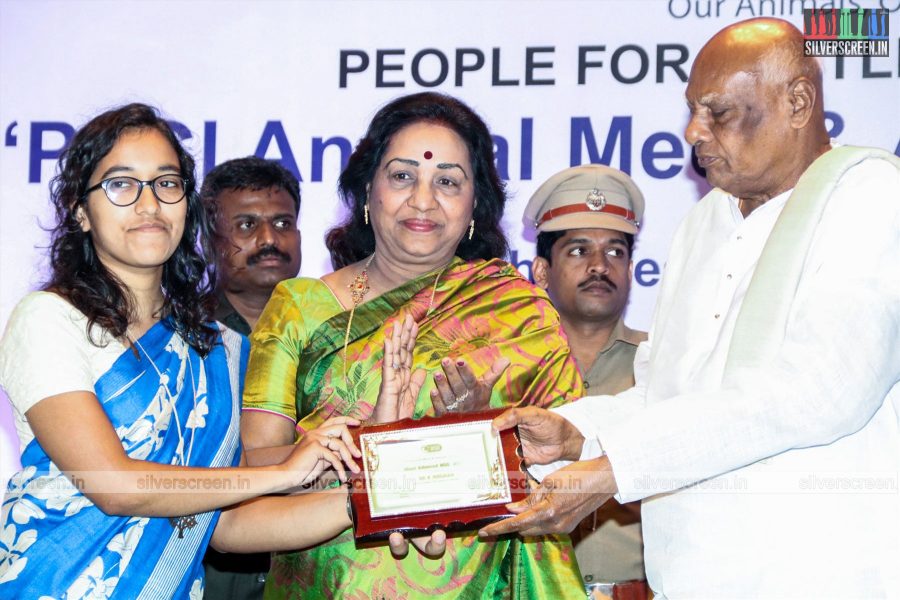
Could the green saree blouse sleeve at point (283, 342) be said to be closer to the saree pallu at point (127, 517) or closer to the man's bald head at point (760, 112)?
the saree pallu at point (127, 517)

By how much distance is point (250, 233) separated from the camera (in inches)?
190

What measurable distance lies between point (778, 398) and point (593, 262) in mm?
2248

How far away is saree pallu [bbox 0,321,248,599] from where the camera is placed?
8.84 feet

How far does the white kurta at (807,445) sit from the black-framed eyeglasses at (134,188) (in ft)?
4.40

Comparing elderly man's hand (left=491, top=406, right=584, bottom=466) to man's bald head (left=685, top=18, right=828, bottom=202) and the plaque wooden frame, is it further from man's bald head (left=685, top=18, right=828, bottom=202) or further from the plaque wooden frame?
man's bald head (left=685, top=18, right=828, bottom=202)

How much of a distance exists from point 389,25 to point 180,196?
2.32 m

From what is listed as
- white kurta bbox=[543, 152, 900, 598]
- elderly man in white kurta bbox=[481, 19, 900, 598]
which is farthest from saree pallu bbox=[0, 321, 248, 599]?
white kurta bbox=[543, 152, 900, 598]

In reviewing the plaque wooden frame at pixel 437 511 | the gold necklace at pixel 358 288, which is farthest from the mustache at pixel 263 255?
the plaque wooden frame at pixel 437 511

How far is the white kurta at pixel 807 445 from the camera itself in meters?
2.43

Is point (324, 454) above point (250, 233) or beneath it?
beneath

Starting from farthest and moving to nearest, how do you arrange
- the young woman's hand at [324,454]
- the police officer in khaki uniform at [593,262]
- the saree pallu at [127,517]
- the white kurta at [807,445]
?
1. the police officer in khaki uniform at [593,262]
2. the young woman's hand at [324,454]
3. the saree pallu at [127,517]
4. the white kurta at [807,445]

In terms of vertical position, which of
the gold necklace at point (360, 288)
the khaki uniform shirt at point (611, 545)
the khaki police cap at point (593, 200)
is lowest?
the khaki uniform shirt at point (611, 545)

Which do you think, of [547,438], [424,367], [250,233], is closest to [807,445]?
[547,438]

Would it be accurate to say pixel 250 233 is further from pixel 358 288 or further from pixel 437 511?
pixel 437 511
